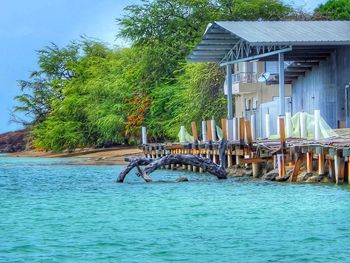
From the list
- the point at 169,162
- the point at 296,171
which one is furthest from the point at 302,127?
the point at 169,162

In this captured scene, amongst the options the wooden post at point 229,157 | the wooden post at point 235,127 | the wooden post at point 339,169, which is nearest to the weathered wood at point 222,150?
the wooden post at point 229,157

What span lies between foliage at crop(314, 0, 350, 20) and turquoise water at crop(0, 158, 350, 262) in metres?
36.7

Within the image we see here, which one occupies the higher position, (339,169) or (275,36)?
(275,36)

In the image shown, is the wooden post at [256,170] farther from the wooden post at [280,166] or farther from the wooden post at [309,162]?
the wooden post at [309,162]

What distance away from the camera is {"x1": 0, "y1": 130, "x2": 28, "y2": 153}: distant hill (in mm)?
128250

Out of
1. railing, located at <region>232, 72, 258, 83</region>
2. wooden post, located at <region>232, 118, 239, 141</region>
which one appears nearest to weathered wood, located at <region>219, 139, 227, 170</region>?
wooden post, located at <region>232, 118, 239, 141</region>

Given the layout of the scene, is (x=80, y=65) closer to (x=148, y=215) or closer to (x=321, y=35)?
(x=321, y=35)

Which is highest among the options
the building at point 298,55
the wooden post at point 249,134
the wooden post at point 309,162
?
the building at point 298,55

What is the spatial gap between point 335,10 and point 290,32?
33.2 m

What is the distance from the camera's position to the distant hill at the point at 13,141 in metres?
128

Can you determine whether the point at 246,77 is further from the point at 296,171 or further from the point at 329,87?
the point at 296,171

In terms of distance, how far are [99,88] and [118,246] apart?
63012mm

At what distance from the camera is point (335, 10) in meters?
76.2

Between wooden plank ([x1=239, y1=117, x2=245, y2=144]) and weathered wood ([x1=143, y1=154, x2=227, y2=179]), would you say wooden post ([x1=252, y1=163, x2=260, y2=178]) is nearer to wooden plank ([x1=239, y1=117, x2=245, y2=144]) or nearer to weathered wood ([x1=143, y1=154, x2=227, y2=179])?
weathered wood ([x1=143, y1=154, x2=227, y2=179])
